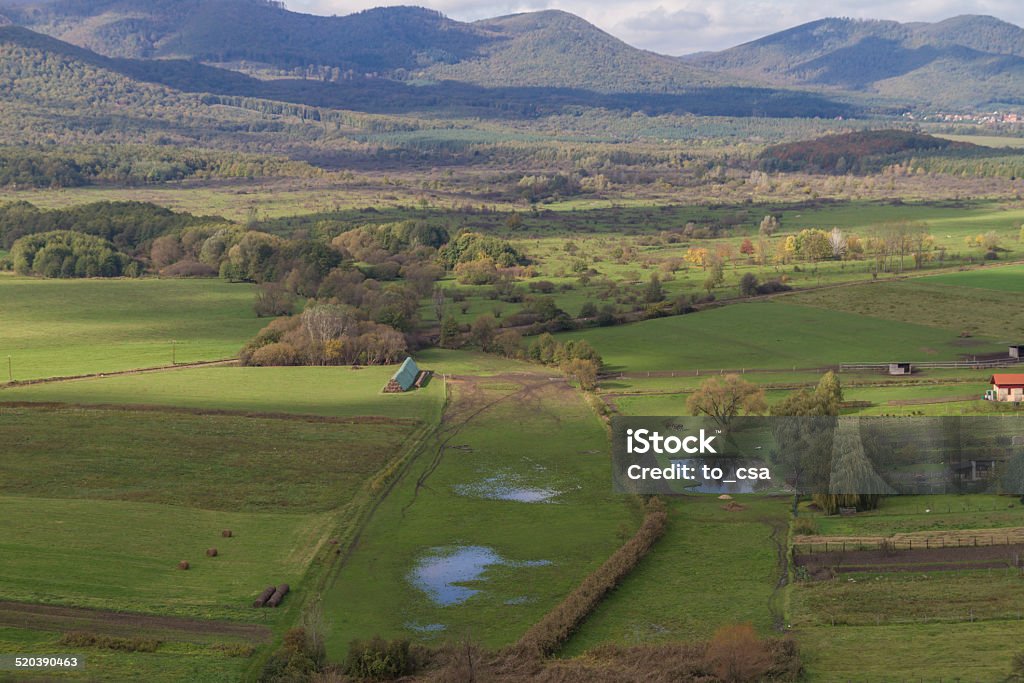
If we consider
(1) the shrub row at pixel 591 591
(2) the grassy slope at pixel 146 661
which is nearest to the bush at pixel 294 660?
(2) the grassy slope at pixel 146 661

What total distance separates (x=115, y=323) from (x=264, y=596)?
57595 millimetres

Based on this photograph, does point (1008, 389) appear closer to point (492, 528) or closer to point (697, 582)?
Answer: point (697, 582)

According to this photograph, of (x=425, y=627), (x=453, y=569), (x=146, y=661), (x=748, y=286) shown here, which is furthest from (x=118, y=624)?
(x=748, y=286)

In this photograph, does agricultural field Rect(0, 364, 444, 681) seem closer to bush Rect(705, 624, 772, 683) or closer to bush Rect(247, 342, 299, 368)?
bush Rect(247, 342, 299, 368)

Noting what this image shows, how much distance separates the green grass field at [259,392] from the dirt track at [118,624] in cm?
2640

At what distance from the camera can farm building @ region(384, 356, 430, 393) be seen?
216 ft

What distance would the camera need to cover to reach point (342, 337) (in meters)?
75.8

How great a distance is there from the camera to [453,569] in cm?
3784

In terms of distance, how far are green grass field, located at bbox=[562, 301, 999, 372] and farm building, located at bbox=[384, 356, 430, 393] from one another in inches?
430

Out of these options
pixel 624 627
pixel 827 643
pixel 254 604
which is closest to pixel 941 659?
pixel 827 643

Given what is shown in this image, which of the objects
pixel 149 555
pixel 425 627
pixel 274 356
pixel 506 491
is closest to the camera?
pixel 425 627

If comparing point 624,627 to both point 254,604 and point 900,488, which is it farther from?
point 900,488

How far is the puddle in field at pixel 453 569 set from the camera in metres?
35.7

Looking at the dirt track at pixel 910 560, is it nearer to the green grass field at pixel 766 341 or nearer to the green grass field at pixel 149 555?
the green grass field at pixel 149 555
